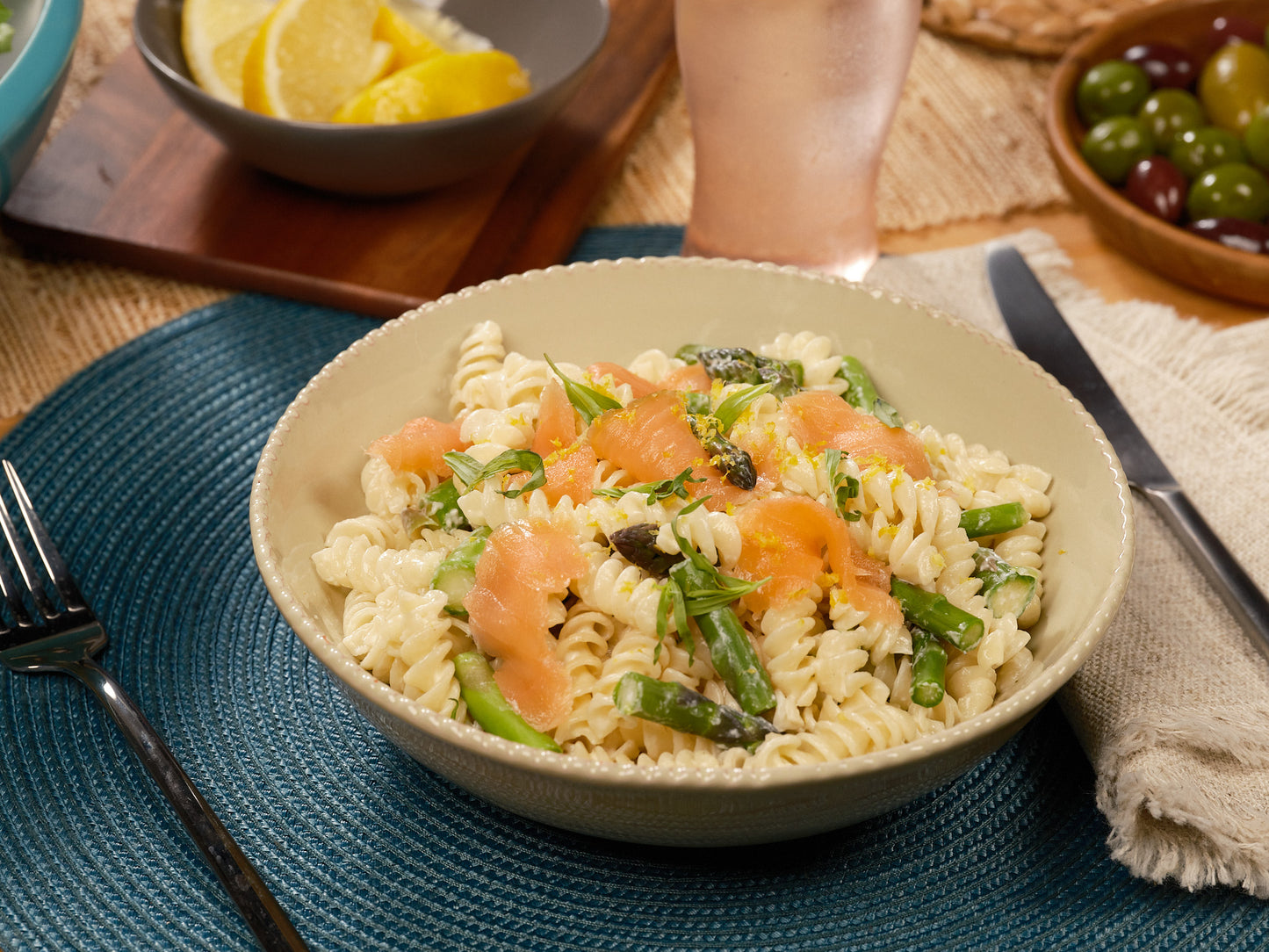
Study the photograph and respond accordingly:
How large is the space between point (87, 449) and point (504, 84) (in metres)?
1.59

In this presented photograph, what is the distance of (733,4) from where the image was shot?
9.30ft

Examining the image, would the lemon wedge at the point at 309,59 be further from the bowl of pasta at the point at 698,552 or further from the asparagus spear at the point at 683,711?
the asparagus spear at the point at 683,711

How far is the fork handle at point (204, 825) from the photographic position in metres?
1.81

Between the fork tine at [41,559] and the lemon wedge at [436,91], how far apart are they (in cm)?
144

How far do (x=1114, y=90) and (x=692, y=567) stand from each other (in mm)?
2573

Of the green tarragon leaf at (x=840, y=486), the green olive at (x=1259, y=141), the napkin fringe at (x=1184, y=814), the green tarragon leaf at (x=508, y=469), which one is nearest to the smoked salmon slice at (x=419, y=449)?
the green tarragon leaf at (x=508, y=469)

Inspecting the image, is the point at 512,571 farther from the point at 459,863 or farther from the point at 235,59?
the point at 235,59

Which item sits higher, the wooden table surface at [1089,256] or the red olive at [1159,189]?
the red olive at [1159,189]

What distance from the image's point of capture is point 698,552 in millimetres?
1984

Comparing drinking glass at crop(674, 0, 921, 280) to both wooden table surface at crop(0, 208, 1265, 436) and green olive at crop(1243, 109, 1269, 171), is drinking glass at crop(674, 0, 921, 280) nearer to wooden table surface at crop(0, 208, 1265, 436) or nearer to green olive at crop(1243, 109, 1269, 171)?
wooden table surface at crop(0, 208, 1265, 436)

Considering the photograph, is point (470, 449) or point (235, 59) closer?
point (470, 449)

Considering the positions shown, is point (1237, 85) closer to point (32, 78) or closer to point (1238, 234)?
point (1238, 234)

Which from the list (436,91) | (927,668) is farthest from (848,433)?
(436,91)

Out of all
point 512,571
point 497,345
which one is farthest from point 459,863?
point 497,345
